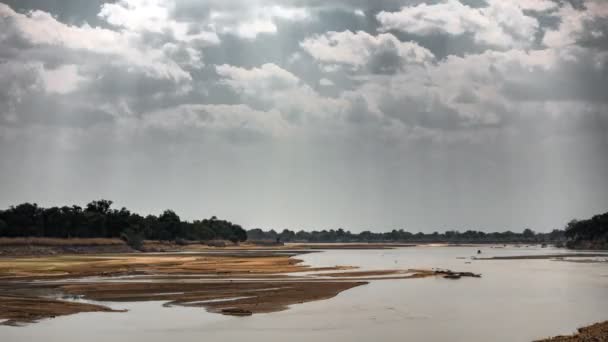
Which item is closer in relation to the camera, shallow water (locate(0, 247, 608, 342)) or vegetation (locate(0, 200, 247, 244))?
shallow water (locate(0, 247, 608, 342))

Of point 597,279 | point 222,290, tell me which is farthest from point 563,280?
point 222,290

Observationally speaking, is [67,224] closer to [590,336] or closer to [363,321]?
[363,321]

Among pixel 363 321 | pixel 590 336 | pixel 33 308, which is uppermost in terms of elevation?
pixel 590 336

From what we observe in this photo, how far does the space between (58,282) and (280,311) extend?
98.5 feet

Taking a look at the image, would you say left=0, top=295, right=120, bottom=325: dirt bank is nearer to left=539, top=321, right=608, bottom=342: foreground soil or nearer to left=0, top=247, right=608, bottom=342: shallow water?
left=0, top=247, right=608, bottom=342: shallow water

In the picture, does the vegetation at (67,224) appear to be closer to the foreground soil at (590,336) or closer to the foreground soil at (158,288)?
the foreground soil at (158,288)

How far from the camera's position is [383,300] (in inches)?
2061

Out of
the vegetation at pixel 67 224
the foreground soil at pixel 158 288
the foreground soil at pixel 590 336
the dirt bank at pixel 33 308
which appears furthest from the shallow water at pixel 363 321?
the vegetation at pixel 67 224

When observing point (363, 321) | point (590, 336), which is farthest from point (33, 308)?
point (590, 336)

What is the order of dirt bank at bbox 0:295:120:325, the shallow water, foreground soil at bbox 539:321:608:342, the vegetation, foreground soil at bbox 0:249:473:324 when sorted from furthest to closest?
the vegetation < foreground soil at bbox 0:249:473:324 < dirt bank at bbox 0:295:120:325 < the shallow water < foreground soil at bbox 539:321:608:342

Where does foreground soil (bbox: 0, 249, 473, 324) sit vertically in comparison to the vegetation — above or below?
below

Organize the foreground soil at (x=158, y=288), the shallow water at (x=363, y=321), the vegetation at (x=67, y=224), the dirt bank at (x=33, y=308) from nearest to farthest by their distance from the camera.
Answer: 1. the shallow water at (x=363, y=321)
2. the dirt bank at (x=33, y=308)
3. the foreground soil at (x=158, y=288)
4. the vegetation at (x=67, y=224)

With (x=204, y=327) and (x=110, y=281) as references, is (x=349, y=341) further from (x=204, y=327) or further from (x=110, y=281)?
(x=110, y=281)

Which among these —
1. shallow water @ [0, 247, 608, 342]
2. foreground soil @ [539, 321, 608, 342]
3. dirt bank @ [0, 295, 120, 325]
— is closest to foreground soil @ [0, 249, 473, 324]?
dirt bank @ [0, 295, 120, 325]
